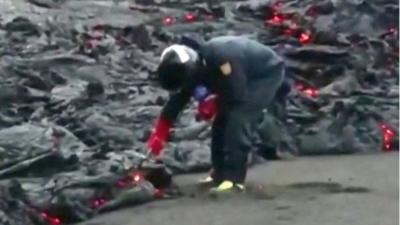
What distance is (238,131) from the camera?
1125 cm

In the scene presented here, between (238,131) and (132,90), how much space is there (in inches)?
144

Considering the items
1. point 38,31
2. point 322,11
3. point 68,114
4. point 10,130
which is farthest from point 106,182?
point 322,11

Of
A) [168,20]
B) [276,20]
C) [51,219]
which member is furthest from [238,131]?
[168,20]

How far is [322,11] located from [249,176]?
22.7 ft

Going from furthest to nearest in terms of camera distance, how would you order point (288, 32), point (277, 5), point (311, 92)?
point (277, 5) → point (288, 32) → point (311, 92)

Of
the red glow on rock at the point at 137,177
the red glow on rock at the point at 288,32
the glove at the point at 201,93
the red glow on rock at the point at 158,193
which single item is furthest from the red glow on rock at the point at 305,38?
the red glow on rock at the point at 137,177

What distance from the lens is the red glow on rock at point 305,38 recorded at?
17.0 meters

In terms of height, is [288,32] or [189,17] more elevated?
[288,32]

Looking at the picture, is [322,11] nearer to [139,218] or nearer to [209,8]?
[209,8]

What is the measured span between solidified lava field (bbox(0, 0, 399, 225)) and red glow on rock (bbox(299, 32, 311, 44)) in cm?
1

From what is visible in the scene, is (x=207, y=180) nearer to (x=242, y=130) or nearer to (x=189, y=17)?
(x=242, y=130)

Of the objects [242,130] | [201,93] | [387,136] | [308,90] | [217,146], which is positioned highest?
[201,93]

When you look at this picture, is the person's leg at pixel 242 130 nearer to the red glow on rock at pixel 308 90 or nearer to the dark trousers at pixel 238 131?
the dark trousers at pixel 238 131

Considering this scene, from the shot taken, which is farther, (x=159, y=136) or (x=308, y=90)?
(x=308, y=90)
